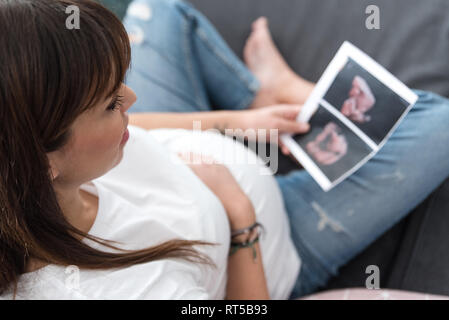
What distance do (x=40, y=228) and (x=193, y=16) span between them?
644 mm

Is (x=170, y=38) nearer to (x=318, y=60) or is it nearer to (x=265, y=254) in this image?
(x=318, y=60)

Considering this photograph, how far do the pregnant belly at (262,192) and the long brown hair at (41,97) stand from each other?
33cm

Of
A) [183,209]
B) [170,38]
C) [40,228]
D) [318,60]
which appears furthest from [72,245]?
[318,60]

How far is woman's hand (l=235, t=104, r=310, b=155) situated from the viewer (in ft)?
2.87

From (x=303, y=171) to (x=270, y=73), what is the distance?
266 mm

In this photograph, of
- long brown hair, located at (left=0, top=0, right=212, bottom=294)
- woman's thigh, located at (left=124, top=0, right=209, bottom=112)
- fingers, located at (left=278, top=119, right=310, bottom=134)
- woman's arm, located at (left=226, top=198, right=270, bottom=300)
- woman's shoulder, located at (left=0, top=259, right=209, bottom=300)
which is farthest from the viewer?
woman's thigh, located at (left=124, top=0, right=209, bottom=112)

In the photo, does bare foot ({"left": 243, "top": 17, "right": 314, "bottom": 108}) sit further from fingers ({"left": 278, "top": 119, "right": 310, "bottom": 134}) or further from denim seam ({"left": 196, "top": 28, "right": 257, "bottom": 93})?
fingers ({"left": 278, "top": 119, "right": 310, "bottom": 134})

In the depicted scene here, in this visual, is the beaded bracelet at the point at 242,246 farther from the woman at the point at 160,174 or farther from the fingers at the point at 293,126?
the fingers at the point at 293,126

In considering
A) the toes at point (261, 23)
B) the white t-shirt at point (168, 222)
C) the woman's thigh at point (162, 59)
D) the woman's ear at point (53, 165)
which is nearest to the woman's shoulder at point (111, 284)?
the white t-shirt at point (168, 222)

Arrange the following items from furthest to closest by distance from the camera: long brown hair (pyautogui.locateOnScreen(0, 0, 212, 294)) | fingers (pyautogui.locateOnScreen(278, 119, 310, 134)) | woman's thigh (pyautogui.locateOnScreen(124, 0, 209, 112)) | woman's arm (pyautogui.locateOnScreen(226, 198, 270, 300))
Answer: woman's thigh (pyautogui.locateOnScreen(124, 0, 209, 112)) → fingers (pyautogui.locateOnScreen(278, 119, 310, 134)) → woman's arm (pyautogui.locateOnScreen(226, 198, 270, 300)) → long brown hair (pyautogui.locateOnScreen(0, 0, 212, 294))

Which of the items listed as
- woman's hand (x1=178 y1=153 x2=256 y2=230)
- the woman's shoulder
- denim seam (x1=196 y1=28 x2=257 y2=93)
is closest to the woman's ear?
the woman's shoulder

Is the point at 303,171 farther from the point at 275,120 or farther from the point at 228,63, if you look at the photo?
the point at 228,63

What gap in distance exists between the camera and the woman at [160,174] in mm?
448

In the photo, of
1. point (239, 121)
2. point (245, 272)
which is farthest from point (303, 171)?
point (245, 272)
